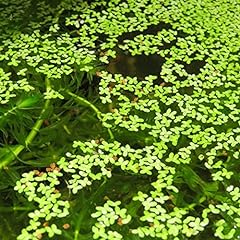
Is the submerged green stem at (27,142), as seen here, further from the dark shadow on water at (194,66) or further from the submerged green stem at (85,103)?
the dark shadow on water at (194,66)

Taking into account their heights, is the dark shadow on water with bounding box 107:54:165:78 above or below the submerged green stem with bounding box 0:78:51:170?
below

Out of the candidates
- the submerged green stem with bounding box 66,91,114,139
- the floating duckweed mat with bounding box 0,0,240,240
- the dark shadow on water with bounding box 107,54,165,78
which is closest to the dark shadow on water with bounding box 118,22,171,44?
the floating duckweed mat with bounding box 0,0,240,240

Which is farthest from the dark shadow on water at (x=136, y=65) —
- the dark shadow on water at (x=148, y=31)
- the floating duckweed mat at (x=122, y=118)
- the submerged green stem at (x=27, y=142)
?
the submerged green stem at (x=27, y=142)

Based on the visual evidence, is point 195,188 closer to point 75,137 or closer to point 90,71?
point 75,137

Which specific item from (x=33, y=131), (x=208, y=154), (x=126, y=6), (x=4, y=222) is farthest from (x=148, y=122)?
(x=126, y=6)

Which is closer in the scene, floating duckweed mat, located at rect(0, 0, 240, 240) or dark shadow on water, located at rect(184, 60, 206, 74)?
floating duckweed mat, located at rect(0, 0, 240, 240)

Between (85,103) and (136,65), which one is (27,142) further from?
(136,65)

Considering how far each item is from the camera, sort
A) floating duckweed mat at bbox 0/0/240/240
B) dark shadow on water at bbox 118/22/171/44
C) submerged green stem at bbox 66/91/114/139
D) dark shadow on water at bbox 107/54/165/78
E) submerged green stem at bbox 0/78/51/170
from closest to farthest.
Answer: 1. floating duckweed mat at bbox 0/0/240/240
2. submerged green stem at bbox 0/78/51/170
3. submerged green stem at bbox 66/91/114/139
4. dark shadow on water at bbox 107/54/165/78
5. dark shadow on water at bbox 118/22/171/44

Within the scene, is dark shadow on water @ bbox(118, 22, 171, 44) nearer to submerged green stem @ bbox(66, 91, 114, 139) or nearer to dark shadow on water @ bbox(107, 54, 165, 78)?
dark shadow on water @ bbox(107, 54, 165, 78)
